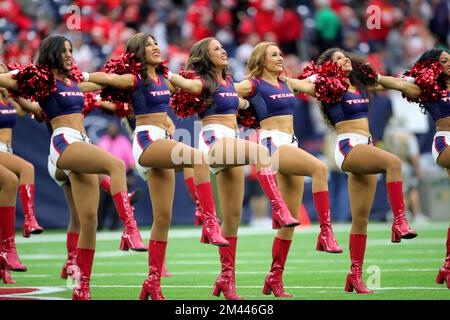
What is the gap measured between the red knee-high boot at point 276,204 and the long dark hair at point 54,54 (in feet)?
5.73

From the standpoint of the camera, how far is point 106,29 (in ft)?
58.8

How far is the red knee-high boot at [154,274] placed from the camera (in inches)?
297

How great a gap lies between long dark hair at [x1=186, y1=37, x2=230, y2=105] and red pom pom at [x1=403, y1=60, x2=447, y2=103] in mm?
1721

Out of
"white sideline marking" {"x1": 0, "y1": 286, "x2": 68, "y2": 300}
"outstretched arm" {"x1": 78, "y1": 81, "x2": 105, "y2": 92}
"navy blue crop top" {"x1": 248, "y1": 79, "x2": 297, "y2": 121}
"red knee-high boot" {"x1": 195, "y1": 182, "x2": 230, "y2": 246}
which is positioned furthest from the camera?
"navy blue crop top" {"x1": 248, "y1": 79, "x2": 297, "y2": 121}

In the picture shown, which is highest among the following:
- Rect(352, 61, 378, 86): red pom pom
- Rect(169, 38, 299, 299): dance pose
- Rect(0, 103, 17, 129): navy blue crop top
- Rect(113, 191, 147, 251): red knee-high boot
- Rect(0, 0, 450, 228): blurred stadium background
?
Rect(0, 0, 450, 228): blurred stadium background

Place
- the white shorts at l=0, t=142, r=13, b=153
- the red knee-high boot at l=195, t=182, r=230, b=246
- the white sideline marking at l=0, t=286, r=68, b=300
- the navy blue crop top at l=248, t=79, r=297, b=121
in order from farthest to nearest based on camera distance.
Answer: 1. the white shorts at l=0, t=142, r=13, b=153
2. the navy blue crop top at l=248, t=79, r=297, b=121
3. the white sideline marking at l=0, t=286, r=68, b=300
4. the red knee-high boot at l=195, t=182, r=230, b=246

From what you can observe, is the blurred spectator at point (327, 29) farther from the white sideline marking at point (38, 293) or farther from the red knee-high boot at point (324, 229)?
the red knee-high boot at point (324, 229)

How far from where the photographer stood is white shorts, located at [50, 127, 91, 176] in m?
7.46

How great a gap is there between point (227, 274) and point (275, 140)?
46.7 inches

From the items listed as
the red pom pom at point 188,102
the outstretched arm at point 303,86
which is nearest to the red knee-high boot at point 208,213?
the red pom pom at point 188,102

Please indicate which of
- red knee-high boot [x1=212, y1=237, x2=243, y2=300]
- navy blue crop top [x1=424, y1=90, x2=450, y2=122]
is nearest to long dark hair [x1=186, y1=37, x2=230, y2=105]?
red knee-high boot [x1=212, y1=237, x2=243, y2=300]

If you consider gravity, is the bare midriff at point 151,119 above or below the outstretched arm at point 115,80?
below

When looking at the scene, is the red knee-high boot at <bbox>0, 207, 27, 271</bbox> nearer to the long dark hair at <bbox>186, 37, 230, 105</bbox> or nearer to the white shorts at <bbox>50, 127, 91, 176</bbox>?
the white shorts at <bbox>50, 127, 91, 176</bbox>

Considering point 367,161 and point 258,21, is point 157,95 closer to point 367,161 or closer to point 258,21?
point 367,161
